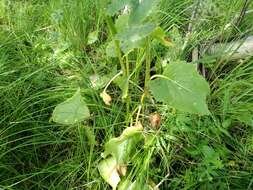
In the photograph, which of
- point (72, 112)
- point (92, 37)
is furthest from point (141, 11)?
point (92, 37)

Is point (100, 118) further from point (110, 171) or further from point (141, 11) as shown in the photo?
point (141, 11)

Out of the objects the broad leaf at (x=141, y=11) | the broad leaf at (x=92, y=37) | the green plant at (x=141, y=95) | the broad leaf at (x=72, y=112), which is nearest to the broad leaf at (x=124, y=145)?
the green plant at (x=141, y=95)

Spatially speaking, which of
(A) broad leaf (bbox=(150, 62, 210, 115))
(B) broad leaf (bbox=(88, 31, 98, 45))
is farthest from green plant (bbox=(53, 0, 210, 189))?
(B) broad leaf (bbox=(88, 31, 98, 45))

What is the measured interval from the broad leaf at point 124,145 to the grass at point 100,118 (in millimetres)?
47

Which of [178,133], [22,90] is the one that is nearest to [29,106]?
[22,90]

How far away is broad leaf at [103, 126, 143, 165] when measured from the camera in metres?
1.51

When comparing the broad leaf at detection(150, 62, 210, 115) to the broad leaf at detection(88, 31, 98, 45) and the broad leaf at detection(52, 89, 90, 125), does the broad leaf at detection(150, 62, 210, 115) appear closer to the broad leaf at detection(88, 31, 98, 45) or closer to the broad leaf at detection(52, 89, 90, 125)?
the broad leaf at detection(52, 89, 90, 125)

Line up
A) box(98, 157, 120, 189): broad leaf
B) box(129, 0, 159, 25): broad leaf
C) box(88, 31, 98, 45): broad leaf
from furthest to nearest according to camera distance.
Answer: box(88, 31, 98, 45): broad leaf, box(98, 157, 120, 189): broad leaf, box(129, 0, 159, 25): broad leaf

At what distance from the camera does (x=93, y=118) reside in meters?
1.71

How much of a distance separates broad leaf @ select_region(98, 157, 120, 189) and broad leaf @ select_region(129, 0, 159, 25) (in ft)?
1.74

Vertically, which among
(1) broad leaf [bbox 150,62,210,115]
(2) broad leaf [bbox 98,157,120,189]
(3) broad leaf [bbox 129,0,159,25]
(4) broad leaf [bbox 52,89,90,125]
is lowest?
(2) broad leaf [bbox 98,157,120,189]

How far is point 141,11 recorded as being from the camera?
128cm

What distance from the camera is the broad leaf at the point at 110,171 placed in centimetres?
150

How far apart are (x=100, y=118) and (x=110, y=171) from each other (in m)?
0.23
